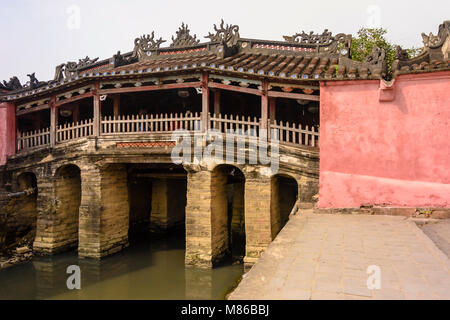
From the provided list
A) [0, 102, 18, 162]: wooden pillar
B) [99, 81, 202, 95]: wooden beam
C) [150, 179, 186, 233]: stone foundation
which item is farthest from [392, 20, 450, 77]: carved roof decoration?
[0, 102, 18, 162]: wooden pillar

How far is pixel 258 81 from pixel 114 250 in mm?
7605

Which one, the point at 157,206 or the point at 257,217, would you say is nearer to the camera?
the point at 257,217

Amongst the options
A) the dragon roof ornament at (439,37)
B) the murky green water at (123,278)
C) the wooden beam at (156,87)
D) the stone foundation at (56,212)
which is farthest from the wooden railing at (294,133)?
the stone foundation at (56,212)

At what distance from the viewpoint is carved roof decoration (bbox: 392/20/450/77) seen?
7870 mm

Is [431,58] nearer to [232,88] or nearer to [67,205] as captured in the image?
[232,88]

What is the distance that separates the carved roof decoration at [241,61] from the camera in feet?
27.5

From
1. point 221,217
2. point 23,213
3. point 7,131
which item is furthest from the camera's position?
point 7,131

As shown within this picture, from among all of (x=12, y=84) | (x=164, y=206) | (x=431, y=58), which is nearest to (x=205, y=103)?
(x=431, y=58)

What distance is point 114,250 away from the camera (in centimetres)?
1220

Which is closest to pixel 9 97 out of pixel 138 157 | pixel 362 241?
pixel 138 157

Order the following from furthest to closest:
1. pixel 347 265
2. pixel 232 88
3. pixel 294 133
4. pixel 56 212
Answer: pixel 56 212, pixel 232 88, pixel 294 133, pixel 347 265

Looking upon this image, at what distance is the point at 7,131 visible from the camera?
13.8 metres

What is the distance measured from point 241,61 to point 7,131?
32.1 ft

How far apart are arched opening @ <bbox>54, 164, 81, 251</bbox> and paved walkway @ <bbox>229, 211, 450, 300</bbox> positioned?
9.45 m
